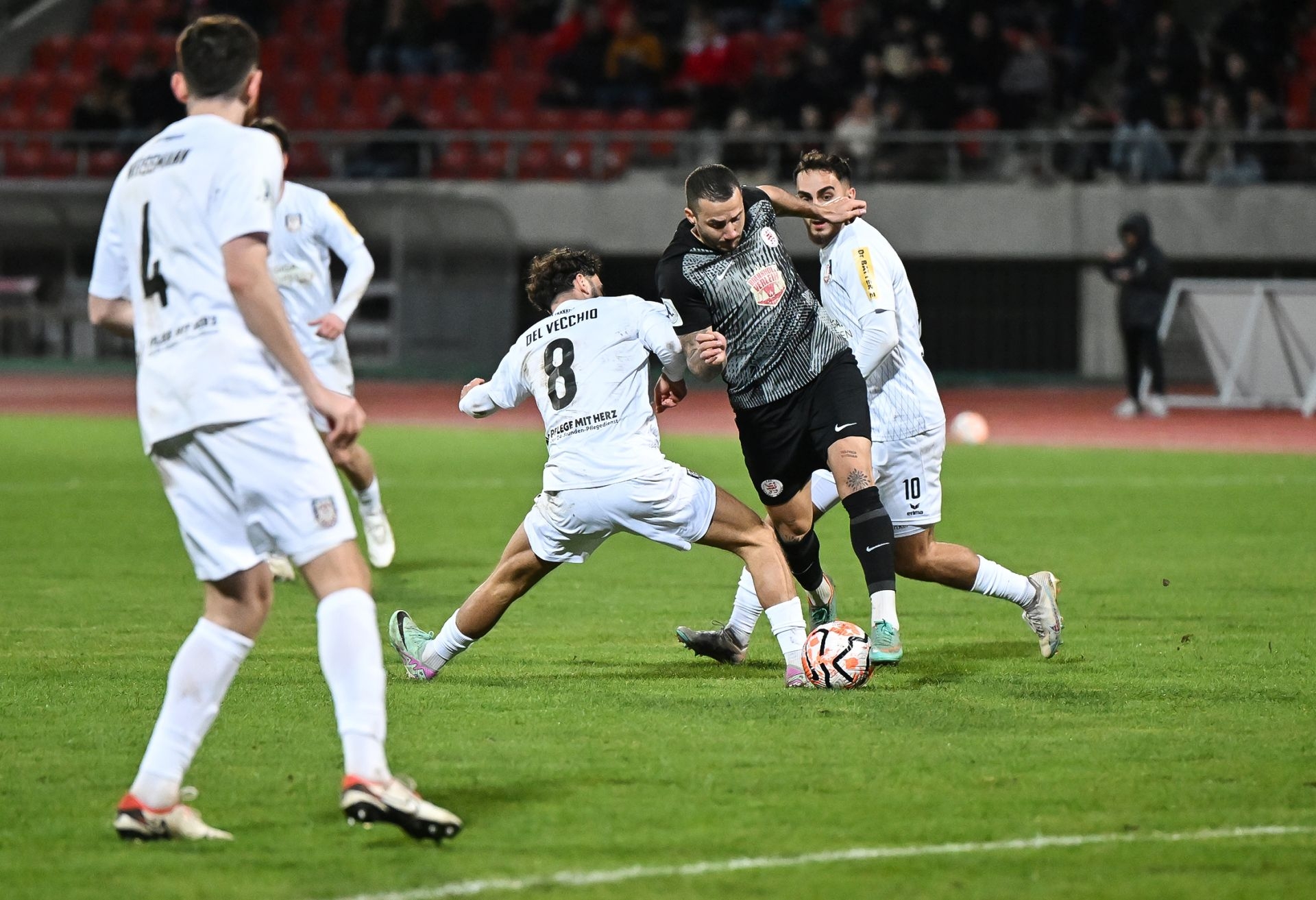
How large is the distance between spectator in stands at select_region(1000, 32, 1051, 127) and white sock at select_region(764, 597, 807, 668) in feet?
64.4

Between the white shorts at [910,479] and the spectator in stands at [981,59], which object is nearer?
the white shorts at [910,479]

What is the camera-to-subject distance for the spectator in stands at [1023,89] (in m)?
25.1

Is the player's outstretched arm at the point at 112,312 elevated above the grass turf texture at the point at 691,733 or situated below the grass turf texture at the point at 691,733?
above

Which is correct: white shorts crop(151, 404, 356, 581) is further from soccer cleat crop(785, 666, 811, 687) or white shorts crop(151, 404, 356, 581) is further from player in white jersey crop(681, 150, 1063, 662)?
player in white jersey crop(681, 150, 1063, 662)

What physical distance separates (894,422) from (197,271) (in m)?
3.71

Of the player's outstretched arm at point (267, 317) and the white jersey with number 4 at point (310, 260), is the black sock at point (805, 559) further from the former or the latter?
the player's outstretched arm at point (267, 317)

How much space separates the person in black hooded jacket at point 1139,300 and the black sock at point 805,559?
1349cm

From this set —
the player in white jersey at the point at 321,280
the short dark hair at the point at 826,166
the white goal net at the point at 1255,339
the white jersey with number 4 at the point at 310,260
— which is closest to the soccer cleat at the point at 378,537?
the player in white jersey at the point at 321,280

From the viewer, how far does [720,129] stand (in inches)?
1025

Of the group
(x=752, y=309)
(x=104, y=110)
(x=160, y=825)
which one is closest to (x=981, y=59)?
(x=104, y=110)

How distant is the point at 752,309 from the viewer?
7035 mm

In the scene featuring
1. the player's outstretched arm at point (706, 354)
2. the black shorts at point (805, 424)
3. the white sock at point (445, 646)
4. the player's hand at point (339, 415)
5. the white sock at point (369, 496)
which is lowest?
the white sock at point (369, 496)

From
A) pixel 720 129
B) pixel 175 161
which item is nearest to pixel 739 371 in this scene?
pixel 175 161

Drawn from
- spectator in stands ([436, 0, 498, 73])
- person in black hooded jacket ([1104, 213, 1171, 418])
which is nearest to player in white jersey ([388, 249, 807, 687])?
person in black hooded jacket ([1104, 213, 1171, 418])
